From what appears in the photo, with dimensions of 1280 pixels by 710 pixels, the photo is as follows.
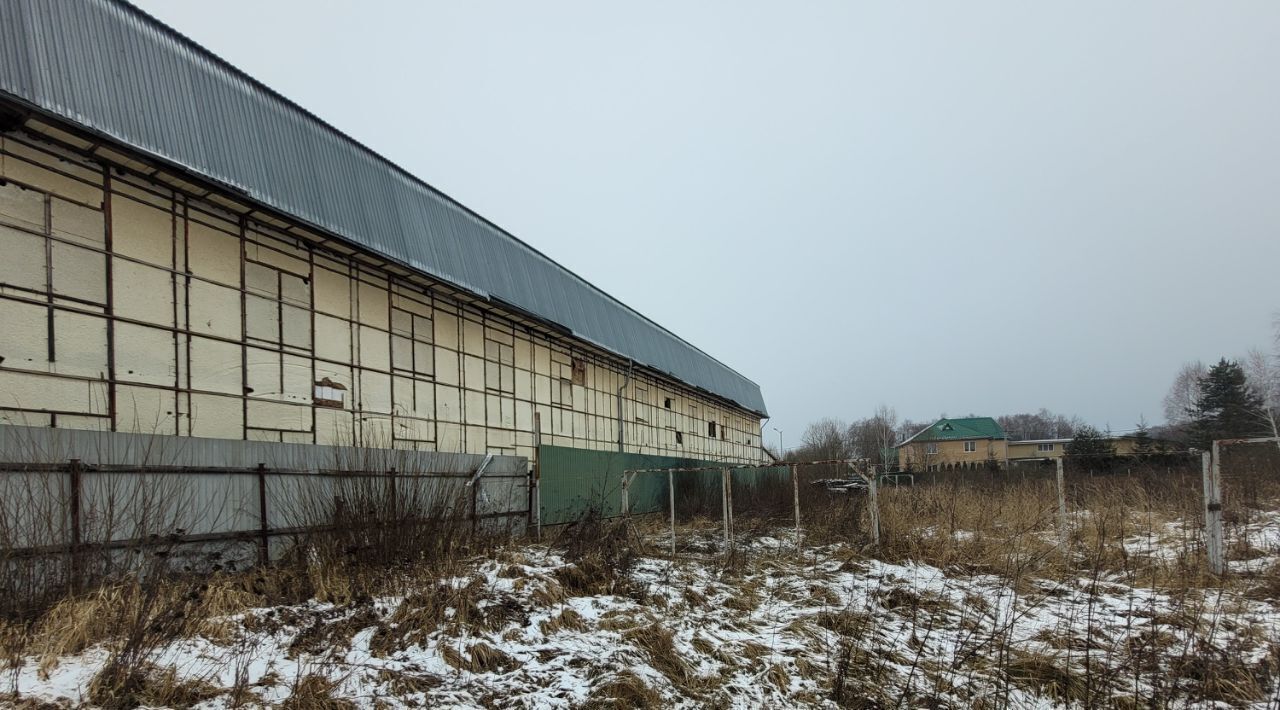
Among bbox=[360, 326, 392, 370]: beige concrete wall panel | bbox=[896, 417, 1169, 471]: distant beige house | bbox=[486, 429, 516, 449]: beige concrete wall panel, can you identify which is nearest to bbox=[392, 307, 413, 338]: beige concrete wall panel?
bbox=[360, 326, 392, 370]: beige concrete wall panel

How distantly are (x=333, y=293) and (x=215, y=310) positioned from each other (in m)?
2.12

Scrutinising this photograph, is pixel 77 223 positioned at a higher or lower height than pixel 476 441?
higher

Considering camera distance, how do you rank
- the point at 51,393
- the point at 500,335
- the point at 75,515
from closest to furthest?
the point at 75,515 < the point at 51,393 < the point at 500,335

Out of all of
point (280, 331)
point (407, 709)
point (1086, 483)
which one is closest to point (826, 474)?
point (1086, 483)

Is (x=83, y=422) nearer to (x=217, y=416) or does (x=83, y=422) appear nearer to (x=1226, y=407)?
(x=217, y=416)

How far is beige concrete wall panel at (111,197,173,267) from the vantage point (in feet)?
25.3

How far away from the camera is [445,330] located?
13.3m

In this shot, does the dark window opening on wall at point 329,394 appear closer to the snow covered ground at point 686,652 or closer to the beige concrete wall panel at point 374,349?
the beige concrete wall panel at point 374,349

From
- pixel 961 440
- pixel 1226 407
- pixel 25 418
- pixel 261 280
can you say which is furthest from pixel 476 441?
pixel 961 440

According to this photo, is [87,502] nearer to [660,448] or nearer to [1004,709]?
[1004,709]

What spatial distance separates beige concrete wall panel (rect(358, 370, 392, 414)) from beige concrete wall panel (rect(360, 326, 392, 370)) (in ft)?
0.58

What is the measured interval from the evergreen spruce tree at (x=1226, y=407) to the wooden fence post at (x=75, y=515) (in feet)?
160

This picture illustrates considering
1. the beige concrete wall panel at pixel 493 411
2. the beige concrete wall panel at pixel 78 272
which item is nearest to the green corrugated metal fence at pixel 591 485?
the beige concrete wall panel at pixel 493 411

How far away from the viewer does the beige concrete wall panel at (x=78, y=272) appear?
279 inches
